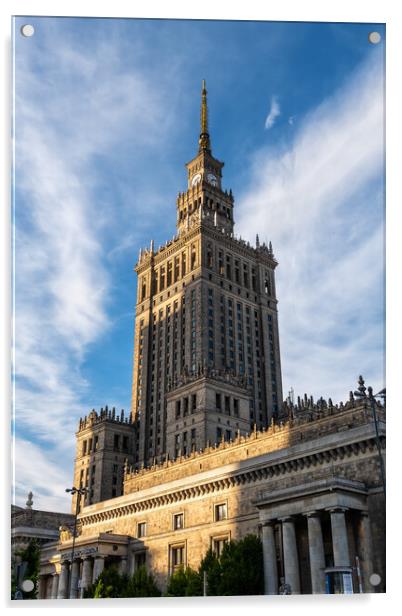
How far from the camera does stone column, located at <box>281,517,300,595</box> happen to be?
116 ft

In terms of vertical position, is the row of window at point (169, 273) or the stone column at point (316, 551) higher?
the row of window at point (169, 273)

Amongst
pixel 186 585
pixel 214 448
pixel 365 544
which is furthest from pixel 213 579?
pixel 214 448

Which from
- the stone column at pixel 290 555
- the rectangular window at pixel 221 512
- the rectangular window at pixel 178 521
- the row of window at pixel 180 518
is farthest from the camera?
the rectangular window at pixel 178 521

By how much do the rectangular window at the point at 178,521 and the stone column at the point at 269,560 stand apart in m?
11.7

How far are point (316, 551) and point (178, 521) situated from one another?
688 inches

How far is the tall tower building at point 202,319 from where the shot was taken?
325 feet

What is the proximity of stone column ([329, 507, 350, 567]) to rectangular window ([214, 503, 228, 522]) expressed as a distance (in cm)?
1280

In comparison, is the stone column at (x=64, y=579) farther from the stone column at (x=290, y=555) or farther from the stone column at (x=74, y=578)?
the stone column at (x=290, y=555)

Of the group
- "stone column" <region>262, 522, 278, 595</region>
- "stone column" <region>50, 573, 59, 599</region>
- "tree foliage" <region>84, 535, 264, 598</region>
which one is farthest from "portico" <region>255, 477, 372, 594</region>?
"stone column" <region>50, 573, 59, 599</region>

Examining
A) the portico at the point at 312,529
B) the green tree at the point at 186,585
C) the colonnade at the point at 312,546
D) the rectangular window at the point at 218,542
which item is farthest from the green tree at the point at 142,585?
the rectangular window at the point at 218,542

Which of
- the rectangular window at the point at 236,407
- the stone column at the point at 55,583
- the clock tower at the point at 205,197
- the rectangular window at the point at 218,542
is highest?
the clock tower at the point at 205,197

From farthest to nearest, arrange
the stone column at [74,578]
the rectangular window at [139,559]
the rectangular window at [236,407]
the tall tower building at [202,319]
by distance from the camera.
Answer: the tall tower building at [202,319] < the rectangular window at [236,407] < the rectangular window at [139,559] < the stone column at [74,578]

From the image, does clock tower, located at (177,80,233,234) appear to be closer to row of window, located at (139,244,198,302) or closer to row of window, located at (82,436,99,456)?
row of window, located at (139,244,198,302)
